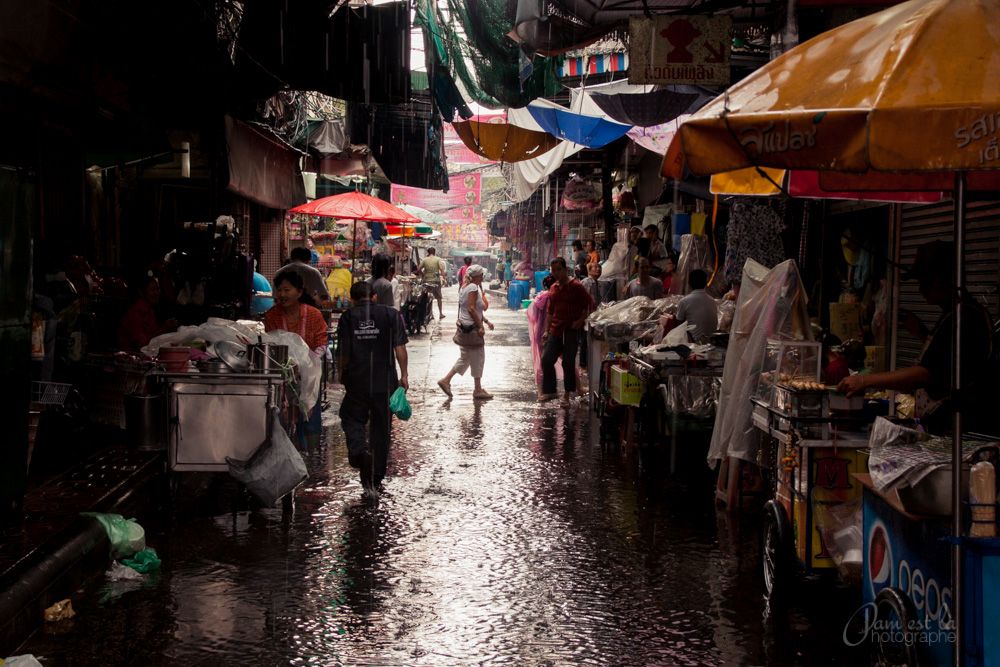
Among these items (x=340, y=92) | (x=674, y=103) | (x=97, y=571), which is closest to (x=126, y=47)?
(x=340, y=92)

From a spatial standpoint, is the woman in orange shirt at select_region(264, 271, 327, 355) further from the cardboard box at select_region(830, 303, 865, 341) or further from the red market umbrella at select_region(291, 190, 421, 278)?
the red market umbrella at select_region(291, 190, 421, 278)

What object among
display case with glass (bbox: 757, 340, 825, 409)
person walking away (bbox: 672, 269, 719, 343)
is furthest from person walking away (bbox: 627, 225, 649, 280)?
display case with glass (bbox: 757, 340, 825, 409)

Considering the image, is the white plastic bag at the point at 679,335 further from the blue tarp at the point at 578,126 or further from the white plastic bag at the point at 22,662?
the white plastic bag at the point at 22,662

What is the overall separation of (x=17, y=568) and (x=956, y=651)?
4596 millimetres

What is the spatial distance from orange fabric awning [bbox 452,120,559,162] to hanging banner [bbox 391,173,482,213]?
19.1 meters

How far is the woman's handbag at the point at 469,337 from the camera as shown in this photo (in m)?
13.6

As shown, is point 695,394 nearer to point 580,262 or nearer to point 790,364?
point 790,364

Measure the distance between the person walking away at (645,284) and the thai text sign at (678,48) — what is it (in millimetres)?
5801

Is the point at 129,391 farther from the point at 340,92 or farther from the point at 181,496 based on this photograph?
the point at 340,92

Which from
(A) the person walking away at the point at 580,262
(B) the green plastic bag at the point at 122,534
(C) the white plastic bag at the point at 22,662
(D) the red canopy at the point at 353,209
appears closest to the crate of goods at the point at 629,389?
(B) the green plastic bag at the point at 122,534

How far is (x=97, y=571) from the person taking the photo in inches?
226

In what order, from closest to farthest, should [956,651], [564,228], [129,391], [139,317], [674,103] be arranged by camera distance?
[956,651], [129,391], [139,317], [674,103], [564,228]

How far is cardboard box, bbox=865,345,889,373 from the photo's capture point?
9.49m

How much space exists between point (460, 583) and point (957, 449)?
3053 millimetres
